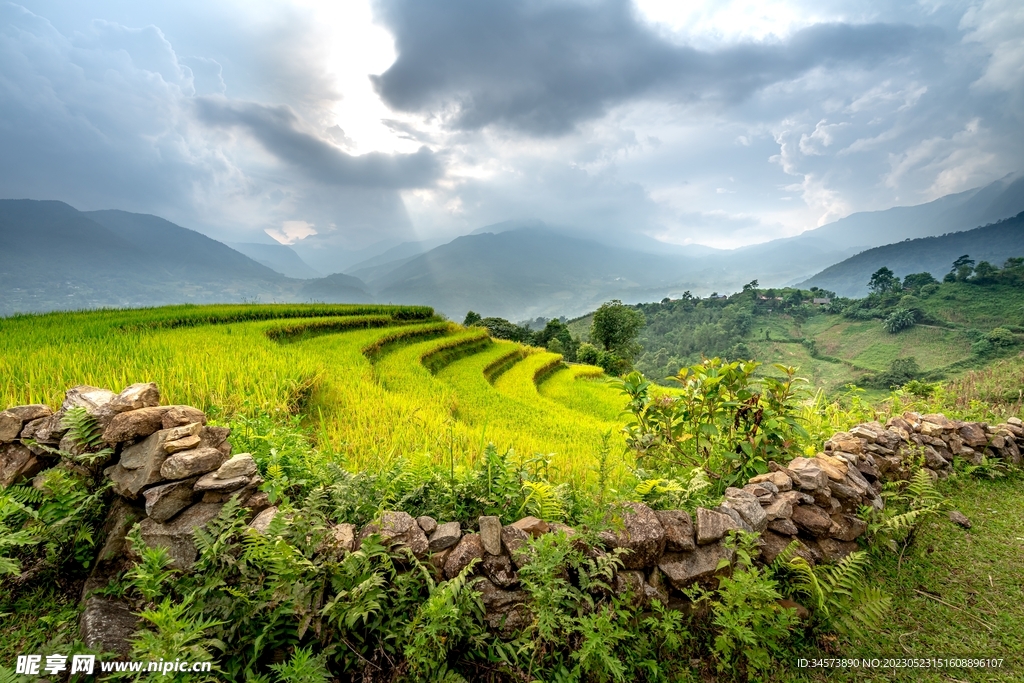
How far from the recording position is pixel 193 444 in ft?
8.66

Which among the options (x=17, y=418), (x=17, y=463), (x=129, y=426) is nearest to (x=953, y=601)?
(x=129, y=426)

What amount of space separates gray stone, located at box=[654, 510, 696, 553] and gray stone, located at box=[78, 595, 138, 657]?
10.4ft

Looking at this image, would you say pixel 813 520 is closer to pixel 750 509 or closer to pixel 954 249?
pixel 750 509

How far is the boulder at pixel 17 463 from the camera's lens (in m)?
2.79

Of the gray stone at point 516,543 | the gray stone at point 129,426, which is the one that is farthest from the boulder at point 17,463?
the gray stone at point 516,543

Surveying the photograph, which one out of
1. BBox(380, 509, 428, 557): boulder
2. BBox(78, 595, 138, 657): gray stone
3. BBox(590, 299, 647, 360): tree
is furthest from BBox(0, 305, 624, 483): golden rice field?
BBox(590, 299, 647, 360): tree

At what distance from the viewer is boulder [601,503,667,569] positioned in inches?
99.8

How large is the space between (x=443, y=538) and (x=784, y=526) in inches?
98.7

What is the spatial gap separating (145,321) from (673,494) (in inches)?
528

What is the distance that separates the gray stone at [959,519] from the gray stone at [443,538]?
4794 mm

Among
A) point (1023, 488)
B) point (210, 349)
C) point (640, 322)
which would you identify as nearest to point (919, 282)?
point (640, 322)

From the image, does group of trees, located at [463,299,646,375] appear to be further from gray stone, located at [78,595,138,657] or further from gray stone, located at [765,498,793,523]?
gray stone, located at [78,595,138,657]

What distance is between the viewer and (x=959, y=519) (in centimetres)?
372

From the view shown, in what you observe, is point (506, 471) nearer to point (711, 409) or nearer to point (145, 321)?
point (711, 409)
